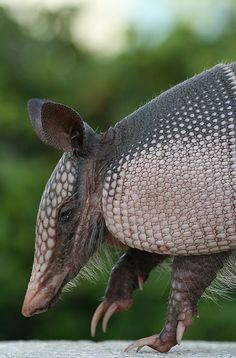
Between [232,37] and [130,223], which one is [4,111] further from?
[130,223]

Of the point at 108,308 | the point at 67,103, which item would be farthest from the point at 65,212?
the point at 67,103

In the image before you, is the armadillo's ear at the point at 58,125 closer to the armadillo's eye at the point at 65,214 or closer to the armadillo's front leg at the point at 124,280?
the armadillo's eye at the point at 65,214

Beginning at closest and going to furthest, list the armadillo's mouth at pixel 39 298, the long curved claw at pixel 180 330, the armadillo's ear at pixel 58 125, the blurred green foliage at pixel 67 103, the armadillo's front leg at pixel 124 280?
the armadillo's ear at pixel 58 125 → the long curved claw at pixel 180 330 → the armadillo's mouth at pixel 39 298 → the armadillo's front leg at pixel 124 280 → the blurred green foliage at pixel 67 103

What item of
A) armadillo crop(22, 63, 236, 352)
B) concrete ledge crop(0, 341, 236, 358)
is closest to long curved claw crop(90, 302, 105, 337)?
concrete ledge crop(0, 341, 236, 358)

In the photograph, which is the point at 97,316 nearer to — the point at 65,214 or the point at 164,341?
the point at 164,341

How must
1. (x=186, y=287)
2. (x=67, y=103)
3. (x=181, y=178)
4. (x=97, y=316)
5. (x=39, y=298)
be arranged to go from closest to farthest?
(x=181, y=178)
(x=186, y=287)
(x=39, y=298)
(x=97, y=316)
(x=67, y=103)

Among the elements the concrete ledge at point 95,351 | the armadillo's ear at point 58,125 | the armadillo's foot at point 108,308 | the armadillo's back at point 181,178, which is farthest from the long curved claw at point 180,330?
the armadillo's ear at point 58,125
